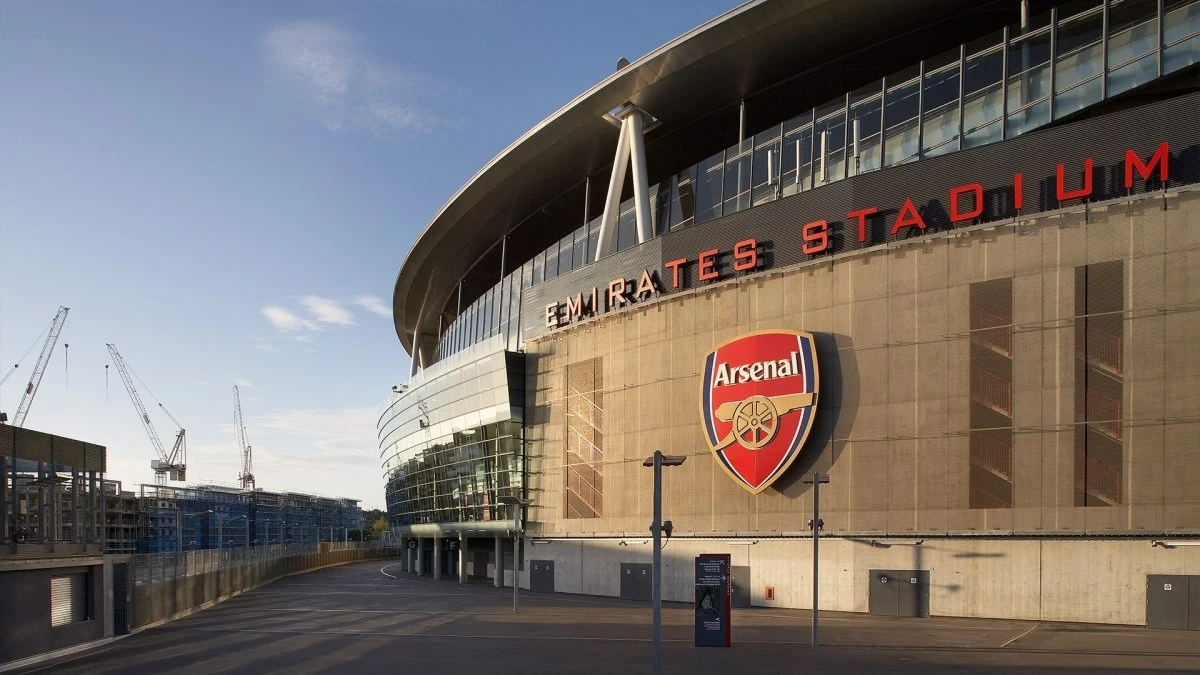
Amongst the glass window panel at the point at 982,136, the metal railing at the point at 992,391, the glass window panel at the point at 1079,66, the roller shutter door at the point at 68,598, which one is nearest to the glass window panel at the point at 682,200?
the glass window panel at the point at 982,136

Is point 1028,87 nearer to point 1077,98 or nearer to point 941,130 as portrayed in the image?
point 1077,98

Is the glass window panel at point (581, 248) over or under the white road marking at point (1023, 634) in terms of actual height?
over

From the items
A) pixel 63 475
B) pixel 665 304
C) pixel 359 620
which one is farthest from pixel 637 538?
pixel 63 475

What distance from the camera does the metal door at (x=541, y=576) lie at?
208 ft

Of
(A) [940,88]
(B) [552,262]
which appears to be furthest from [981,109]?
(B) [552,262]

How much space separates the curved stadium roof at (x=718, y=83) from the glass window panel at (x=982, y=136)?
7.13 m

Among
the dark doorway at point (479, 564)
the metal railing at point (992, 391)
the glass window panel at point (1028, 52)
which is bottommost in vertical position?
the dark doorway at point (479, 564)

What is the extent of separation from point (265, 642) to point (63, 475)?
8966mm

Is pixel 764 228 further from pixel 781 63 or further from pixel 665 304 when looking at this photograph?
pixel 781 63

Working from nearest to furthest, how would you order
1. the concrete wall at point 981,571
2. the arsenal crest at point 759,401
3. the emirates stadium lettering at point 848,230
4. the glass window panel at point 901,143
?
the concrete wall at point 981,571 → the emirates stadium lettering at point 848,230 → the arsenal crest at point 759,401 → the glass window panel at point 901,143

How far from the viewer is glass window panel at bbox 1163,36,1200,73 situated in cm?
4294

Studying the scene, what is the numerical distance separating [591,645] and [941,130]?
30.6m

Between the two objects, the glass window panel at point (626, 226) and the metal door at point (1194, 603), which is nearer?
the metal door at point (1194, 603)

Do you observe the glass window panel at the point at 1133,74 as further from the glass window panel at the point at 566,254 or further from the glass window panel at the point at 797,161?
the glass window panel at the point at 566,254
